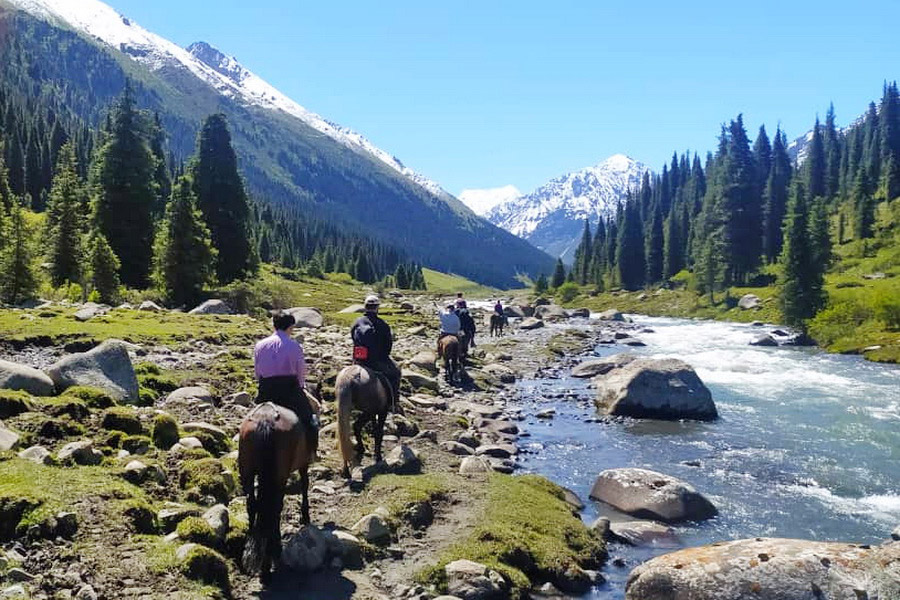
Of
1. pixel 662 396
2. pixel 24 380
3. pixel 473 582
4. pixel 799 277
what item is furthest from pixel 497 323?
pixel 473 582

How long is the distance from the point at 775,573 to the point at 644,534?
4.46 m

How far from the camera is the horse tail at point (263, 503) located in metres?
9.16

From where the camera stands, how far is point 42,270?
42.7m

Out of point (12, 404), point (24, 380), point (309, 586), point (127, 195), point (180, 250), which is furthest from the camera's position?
point (127, 195)

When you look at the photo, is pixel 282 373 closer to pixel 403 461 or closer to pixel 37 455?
pixel 37 455

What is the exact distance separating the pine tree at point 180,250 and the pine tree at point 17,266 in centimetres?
899

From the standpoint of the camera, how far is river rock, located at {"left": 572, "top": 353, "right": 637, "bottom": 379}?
112 feet

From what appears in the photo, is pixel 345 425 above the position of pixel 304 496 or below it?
above

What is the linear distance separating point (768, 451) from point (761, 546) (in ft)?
38.2

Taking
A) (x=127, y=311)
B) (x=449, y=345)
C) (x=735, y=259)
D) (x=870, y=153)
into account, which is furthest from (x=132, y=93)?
(x=870, y=153)

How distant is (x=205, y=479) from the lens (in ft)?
37.6

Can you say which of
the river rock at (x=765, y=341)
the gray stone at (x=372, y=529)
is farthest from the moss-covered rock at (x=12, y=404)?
the river rock at (x=765, y=341)

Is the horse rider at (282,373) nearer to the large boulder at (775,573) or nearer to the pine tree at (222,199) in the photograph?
the large boulder at (775,573)

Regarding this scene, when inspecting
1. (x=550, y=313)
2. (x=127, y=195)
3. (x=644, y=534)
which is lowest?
(x=644, y=534)
